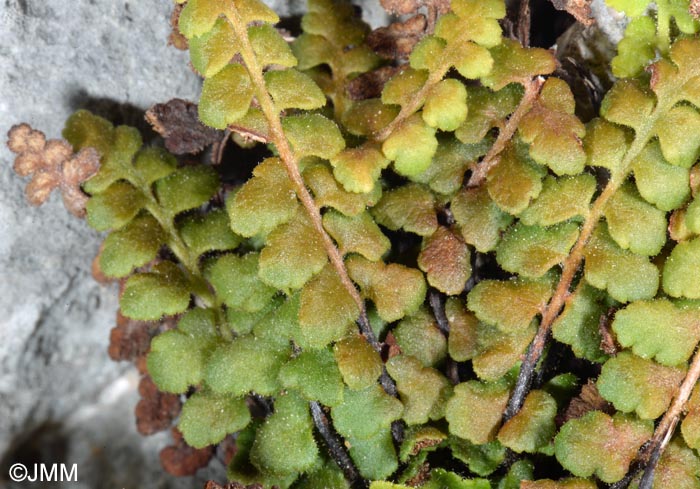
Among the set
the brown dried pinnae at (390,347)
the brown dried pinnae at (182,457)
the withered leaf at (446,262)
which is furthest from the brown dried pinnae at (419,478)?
the brown dried pinnae at (182,457)

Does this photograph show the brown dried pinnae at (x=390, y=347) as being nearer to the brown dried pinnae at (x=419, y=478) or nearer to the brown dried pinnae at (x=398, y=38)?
the brown dried pinnae at (x=419, y=478)

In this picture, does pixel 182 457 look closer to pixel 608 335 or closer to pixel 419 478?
pixel 419 478

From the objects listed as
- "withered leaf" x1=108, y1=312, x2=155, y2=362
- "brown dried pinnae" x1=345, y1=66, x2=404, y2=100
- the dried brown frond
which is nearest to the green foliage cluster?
the dried brown frond

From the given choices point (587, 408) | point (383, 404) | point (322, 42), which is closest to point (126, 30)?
point (322, 42)

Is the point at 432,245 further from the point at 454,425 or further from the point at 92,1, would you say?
the point at 92,1

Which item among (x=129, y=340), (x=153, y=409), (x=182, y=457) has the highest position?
(x=129, y=340)

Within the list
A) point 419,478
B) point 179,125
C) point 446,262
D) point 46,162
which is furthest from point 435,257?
point 46,162
